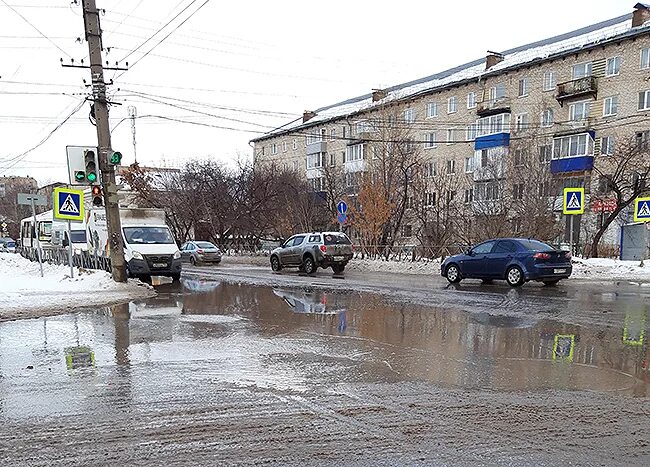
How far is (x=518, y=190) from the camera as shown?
2717 centimetres

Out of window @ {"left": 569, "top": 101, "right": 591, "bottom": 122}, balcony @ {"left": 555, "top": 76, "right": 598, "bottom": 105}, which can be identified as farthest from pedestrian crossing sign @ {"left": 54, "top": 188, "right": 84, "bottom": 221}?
window @ {"left": 569, "top": 101, "right": 591, "bottom": 122}

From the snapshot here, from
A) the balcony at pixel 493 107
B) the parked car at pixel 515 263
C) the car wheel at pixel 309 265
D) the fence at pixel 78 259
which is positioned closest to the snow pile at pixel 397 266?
the car wheel at pixel 309 265

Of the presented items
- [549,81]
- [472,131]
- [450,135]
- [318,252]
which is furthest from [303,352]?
[450,135]

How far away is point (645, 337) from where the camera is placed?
8289 mm

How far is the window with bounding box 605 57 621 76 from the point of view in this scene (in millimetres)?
37656

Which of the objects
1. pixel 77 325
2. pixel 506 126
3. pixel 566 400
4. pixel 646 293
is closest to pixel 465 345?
pixel 566 400

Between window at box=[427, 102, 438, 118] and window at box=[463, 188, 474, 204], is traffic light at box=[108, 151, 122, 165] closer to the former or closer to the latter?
window at box=[463, 188, 474, 204]

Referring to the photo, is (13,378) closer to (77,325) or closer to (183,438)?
(183,438)

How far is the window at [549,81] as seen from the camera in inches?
1645

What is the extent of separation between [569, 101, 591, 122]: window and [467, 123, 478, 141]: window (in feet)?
26.8

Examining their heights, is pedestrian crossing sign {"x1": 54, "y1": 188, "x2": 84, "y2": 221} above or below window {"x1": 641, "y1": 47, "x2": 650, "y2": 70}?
below

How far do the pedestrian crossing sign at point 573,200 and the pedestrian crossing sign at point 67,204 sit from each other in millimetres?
17318

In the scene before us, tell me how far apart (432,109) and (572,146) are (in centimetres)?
1514

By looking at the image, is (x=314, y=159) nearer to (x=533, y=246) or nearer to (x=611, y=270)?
(x=611, y=270)
